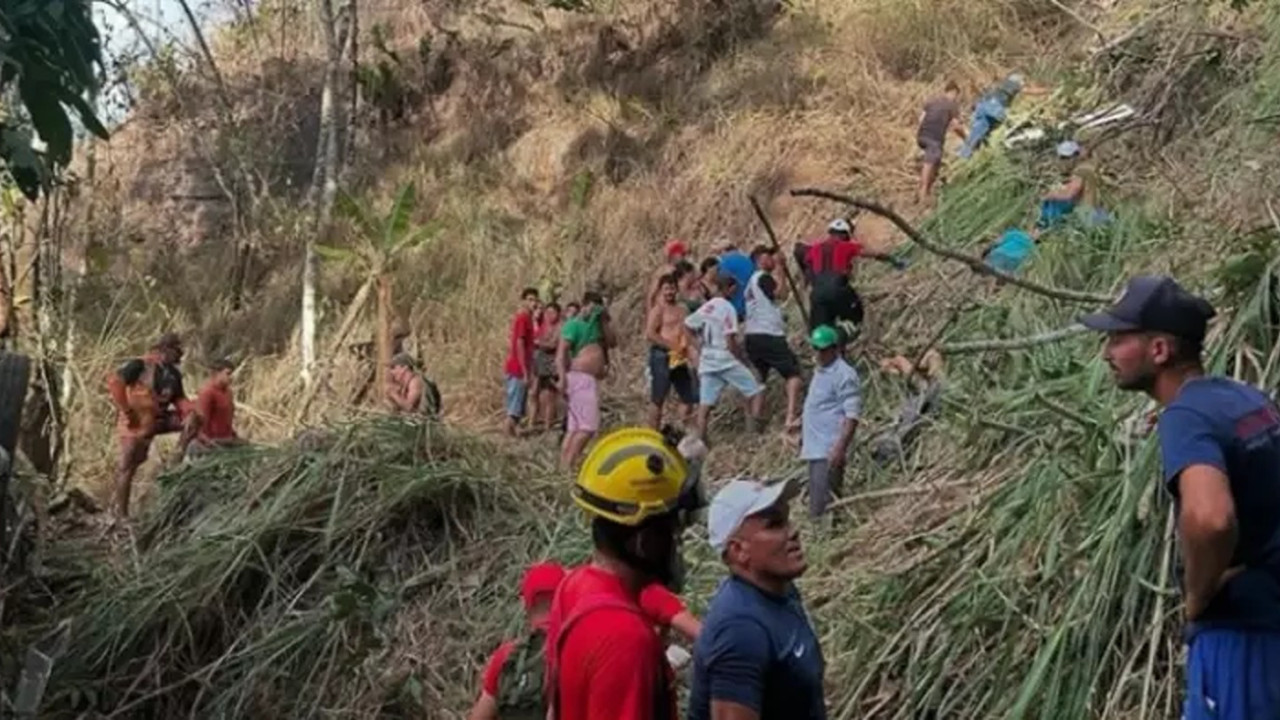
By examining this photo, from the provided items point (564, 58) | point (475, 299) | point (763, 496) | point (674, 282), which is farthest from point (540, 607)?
point (564, 58)

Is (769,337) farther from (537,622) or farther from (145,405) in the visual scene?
(537,622)

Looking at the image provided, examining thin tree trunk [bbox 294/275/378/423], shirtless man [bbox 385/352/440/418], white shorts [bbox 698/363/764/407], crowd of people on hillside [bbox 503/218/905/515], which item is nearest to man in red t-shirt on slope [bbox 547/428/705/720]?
crowd of people on hillside [bbox 503/218/905/515]

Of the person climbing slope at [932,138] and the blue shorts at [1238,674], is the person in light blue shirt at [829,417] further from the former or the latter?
the person climbing slope at [932,138]

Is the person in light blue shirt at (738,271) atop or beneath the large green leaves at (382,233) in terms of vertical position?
atop

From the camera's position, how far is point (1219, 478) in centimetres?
314

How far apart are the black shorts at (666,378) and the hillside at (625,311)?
0.49 meters

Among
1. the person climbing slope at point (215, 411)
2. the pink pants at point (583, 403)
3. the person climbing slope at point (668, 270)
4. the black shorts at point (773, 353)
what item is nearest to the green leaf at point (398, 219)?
the person climbing slope at point (668, 270)

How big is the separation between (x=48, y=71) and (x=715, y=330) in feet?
21.8

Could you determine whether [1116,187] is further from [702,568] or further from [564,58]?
[564,58]

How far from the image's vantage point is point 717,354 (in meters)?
10.7

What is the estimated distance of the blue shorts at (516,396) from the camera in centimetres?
1300

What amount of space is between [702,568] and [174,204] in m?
15.2

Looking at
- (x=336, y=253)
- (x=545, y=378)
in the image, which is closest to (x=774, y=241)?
(x=545, y=378)

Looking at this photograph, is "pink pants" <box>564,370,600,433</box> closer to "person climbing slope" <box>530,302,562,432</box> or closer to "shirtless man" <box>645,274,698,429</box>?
"shirtless man" <box>645,274,698,429</box>
